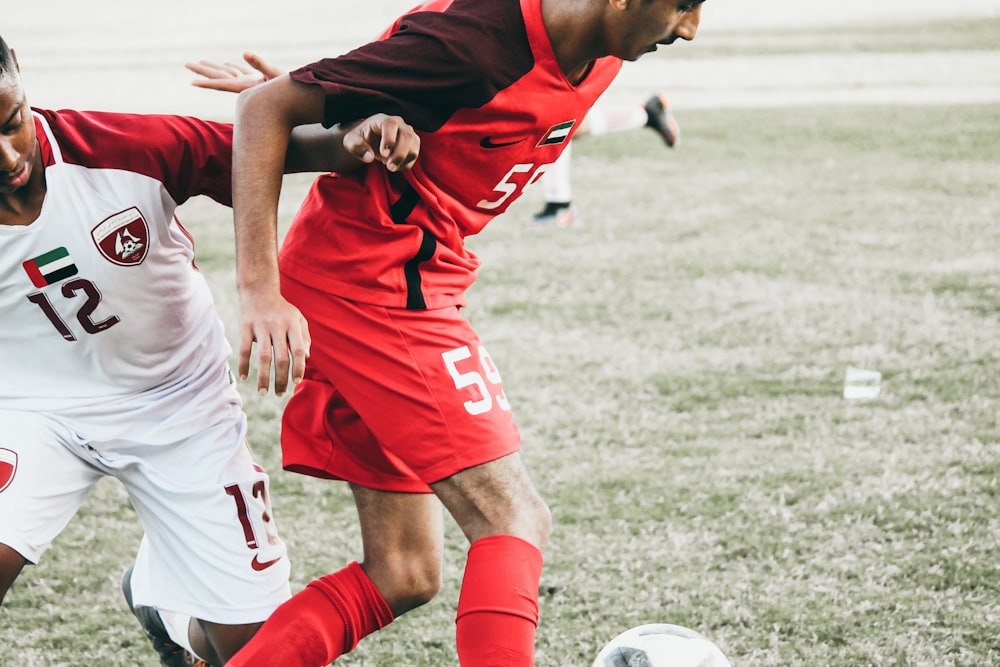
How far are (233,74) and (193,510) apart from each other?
3.15 feet

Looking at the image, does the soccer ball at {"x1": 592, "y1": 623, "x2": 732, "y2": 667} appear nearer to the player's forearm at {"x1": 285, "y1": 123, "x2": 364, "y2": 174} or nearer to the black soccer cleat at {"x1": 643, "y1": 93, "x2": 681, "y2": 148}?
the player's forearm at {"x1": 285, "y1": 123, "x2": 364, "y2": 174}

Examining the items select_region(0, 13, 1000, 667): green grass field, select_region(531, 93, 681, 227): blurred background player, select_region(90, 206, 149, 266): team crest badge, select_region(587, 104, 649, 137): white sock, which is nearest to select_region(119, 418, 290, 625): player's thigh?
select_region(90, 206, 149, 266): team crest badge

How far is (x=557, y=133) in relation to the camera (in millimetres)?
2336

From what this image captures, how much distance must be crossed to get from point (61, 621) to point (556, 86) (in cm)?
200

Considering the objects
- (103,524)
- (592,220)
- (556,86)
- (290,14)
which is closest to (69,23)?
(290,14)

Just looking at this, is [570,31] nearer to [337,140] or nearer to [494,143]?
[494,143]

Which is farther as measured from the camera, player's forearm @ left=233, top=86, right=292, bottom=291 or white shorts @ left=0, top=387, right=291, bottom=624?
white shorts @ left=0, top=387, right=291, bottom=624

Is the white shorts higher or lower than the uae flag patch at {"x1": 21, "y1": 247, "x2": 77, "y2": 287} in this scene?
lower

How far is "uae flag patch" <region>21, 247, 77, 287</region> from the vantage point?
2.31 m

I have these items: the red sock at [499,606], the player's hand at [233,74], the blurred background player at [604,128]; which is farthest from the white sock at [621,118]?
the red sock at [499,606]

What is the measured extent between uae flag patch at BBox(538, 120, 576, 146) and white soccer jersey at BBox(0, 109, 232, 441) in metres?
0.64

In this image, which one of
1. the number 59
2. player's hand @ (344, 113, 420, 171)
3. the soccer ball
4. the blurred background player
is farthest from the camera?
the blurred background player

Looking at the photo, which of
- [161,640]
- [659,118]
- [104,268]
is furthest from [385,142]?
[659,118]

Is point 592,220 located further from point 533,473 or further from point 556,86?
point 556,86
